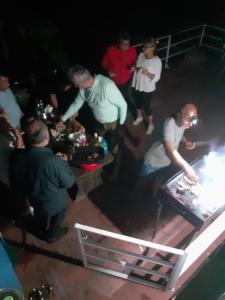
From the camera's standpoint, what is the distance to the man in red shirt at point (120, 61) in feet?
16.4

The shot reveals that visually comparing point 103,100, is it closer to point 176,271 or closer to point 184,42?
point 176,271

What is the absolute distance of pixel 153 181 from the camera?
5059 mm

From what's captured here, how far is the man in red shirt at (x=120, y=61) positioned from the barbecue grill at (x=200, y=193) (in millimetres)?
2309

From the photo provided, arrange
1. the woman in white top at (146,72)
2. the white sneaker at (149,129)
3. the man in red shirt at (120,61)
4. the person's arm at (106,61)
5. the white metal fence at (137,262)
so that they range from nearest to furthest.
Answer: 1. the white metal fence at (137,262)
2. the woman in white top at (146,72)
3. the man in red shirt at (120,61)
4. the person's arm at (106,61)
5. the white sneaker at (149,129)

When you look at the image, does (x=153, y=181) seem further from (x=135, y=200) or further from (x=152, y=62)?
(x=152, y=62)

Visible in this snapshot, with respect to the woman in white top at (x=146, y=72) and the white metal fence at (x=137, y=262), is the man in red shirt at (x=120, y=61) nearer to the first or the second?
the woman in white top at (x=146, y=72)

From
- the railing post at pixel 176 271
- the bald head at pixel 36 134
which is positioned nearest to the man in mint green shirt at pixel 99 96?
the bald head at pixel 36 134

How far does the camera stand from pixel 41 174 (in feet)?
10.2

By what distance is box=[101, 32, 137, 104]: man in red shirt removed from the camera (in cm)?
501

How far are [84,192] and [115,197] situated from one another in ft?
1.77

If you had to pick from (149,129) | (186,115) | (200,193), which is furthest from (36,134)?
(149,129)

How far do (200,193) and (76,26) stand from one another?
1242 centimetres

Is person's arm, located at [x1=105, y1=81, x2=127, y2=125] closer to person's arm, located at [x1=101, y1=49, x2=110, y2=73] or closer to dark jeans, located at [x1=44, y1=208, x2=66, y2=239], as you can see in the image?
person's arm, located at [x1=101, y1=49, x2=110, y2=73]

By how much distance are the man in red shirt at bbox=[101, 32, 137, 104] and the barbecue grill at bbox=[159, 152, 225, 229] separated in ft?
7.58
